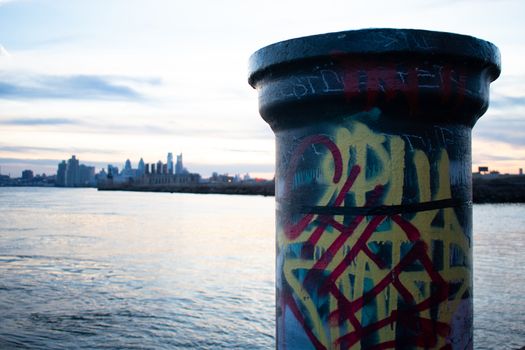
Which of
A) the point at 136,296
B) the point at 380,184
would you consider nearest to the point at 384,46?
the point at 380,184

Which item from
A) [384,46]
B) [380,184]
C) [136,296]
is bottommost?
[136,296]

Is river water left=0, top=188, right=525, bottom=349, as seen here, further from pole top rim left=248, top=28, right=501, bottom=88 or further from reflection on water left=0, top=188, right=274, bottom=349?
pole top rim left=248, top=28, right=501, bottom=88

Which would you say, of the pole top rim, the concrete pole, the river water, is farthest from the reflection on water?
the pole top rim

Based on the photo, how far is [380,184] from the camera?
3.52 ft

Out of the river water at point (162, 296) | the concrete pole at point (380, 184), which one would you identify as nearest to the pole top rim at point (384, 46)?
the concrete pole at point (380, 184)

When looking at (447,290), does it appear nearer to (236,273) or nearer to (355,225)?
(355,225)

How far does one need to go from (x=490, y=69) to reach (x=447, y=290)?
546 mm

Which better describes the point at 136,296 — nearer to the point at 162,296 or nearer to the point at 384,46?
the point at 162,296

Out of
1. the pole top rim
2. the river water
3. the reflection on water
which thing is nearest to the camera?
the pole top rim

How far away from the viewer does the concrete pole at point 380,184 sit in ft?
3.50

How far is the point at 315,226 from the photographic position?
113cm

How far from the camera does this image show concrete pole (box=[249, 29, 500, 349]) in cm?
107

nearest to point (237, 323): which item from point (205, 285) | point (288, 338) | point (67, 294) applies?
point (205, 285)

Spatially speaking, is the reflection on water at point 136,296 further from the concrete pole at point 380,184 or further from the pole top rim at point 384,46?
the pole top rim at point 384,46
